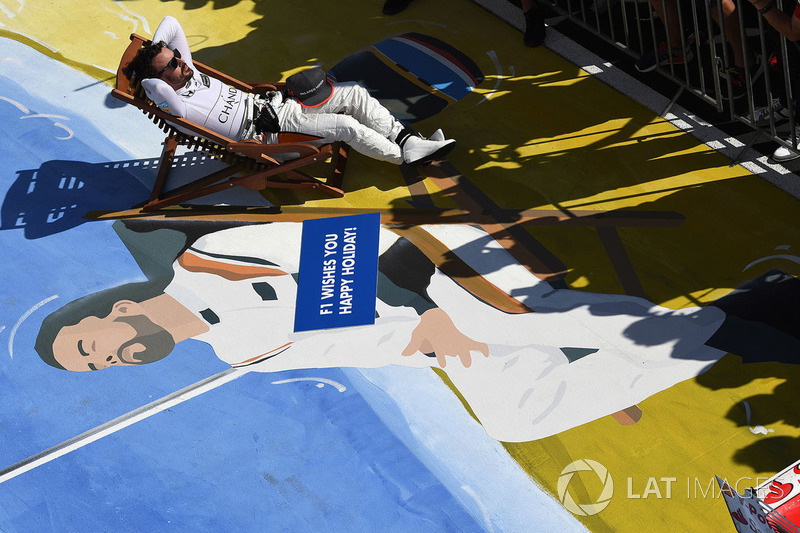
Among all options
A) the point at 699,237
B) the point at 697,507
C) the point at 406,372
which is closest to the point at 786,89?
the point at 699,237

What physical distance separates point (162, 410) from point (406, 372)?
5.12ft

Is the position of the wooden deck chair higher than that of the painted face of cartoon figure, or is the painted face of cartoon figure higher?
the wooden deck chair

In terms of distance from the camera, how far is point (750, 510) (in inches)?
119

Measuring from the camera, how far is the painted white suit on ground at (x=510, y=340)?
4.44 meters

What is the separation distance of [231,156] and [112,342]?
63.2 inches

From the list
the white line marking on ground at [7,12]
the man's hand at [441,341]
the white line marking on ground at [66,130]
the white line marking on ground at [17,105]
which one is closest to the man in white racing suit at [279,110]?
the white line marking on ground at [66,130]

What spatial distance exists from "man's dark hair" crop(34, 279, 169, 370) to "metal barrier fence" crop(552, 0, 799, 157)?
4.08 meters

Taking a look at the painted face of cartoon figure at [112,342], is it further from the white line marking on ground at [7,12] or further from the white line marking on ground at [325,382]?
the white line marking on ground at [7,12]

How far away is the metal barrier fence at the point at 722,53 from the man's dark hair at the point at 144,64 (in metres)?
3.38

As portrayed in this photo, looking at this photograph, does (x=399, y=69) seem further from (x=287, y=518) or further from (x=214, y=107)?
(x=287, y=518)

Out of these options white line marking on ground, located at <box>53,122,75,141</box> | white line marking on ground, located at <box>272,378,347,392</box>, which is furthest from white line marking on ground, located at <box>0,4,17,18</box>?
white line marking on ground, located at <box>272,378,347,392</box>

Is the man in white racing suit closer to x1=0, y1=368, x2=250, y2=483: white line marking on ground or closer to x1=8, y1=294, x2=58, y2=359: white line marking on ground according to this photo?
x1=8, y1=294, x2=58, y2=359: white line marking on ground

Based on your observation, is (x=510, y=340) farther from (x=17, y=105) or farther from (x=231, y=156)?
(x=17, y=105)

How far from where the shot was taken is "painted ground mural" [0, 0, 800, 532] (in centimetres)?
423
